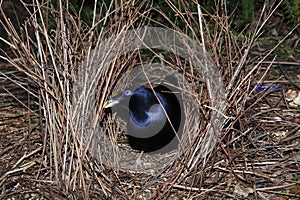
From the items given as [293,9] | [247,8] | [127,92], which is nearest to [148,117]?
[127,92]

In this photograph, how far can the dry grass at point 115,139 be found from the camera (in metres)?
2.87

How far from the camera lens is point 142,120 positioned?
3.26 metres

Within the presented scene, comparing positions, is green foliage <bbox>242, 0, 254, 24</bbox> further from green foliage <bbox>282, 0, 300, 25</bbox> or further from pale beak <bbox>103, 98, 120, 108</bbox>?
pale beak <bbox>103, 98, 120, 108</bbox>

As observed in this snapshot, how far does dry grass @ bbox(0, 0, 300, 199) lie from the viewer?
2873mm

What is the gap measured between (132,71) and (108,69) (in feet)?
1.74

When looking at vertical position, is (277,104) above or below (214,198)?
above

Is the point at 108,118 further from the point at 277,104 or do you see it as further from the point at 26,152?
the point at 277,104

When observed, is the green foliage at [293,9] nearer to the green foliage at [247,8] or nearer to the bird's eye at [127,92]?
the green foliage at [247,8]

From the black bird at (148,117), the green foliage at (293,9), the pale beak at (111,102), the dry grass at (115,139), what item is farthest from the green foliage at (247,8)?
the pale beak at (111,102)

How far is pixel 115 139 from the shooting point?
3357 mm

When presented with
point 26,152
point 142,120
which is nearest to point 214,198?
point 142,120

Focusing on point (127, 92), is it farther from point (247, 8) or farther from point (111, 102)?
point (247, 8)

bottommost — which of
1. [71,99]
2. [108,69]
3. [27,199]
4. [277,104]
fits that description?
[27,199]

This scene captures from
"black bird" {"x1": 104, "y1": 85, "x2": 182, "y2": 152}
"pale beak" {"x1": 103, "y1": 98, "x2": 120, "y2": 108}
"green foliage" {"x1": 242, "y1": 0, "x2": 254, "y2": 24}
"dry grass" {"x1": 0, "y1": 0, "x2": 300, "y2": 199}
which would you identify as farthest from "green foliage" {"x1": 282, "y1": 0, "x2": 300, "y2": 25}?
"pale beak" {"x1": 103, "y1": 98, "x2": 120, "y2": 108}
